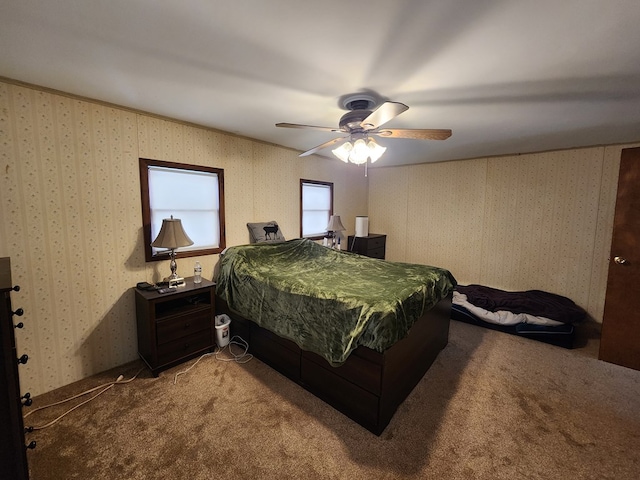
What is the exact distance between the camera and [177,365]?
7.89 feet

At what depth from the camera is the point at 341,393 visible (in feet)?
6.15

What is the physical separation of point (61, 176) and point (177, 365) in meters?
1.82

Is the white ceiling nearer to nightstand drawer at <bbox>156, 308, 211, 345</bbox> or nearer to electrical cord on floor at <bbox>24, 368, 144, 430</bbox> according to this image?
nightstand drawer at <bbox>156, 308, 211, 345</bbox>

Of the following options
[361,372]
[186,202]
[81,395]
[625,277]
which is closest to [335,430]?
[361,372]

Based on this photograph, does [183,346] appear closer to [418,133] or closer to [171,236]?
[171,236]

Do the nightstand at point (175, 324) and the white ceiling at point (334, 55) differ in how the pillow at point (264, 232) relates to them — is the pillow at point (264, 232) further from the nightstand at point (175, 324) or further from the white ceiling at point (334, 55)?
the white ceiling at point (334, 55)

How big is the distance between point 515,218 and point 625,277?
1.52m

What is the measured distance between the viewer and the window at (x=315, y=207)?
405cm

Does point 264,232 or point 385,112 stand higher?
point 385,112

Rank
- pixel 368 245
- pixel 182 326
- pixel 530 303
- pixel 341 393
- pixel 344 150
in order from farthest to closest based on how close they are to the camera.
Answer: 1. pixel 368 245
2. pixel 530 303
3. pixel 182 326
4. pixel 344 150
5. pixel 341 393

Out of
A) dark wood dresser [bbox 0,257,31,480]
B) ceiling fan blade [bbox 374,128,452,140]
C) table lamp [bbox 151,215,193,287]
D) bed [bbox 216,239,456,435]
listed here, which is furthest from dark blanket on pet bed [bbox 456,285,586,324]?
dark wood dresser [bbox 0,257,31,480]

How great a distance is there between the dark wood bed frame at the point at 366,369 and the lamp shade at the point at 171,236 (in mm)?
985

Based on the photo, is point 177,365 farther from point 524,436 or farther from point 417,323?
point 524,436

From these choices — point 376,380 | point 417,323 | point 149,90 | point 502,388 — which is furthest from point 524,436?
point 149,90
